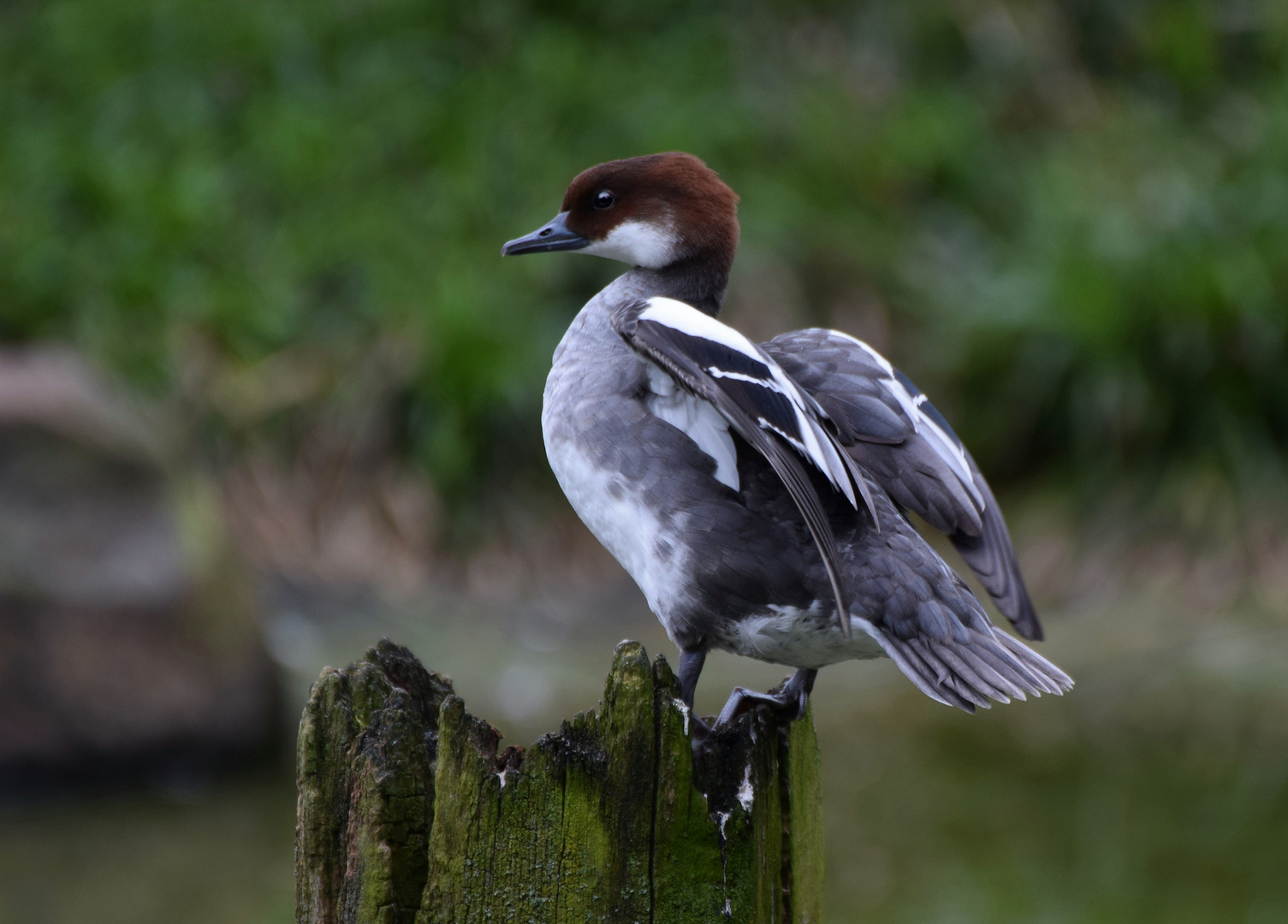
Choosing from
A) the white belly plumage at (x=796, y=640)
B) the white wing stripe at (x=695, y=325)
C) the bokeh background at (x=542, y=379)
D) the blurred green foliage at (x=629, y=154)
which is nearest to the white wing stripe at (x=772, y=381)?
the white wing stripe at (x=695, y=325)

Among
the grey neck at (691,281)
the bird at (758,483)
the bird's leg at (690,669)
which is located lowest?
the bird's leg at (690,669)

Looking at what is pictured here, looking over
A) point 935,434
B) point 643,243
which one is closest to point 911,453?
point 935,434

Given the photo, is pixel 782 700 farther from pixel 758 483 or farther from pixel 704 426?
pixel 704 426

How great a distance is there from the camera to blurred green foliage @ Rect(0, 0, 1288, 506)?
6344 mm

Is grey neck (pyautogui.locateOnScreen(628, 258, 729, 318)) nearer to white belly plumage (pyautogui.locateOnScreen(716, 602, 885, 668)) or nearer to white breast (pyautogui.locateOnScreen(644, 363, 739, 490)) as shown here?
white breast (pyautogui.locateOnScreen(644, 363, 739, 490))

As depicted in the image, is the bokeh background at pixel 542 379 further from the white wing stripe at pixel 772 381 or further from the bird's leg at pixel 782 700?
the white wing stripe at pixel 772 381

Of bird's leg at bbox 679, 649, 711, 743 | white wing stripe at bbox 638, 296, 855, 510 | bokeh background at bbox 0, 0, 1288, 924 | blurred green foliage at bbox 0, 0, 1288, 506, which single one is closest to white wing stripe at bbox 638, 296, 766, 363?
white wing stripe at bbox 638, 296, 855, 510

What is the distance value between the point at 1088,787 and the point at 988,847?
1.70ft

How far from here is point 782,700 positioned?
235cm

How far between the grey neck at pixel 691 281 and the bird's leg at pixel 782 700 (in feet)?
2.67

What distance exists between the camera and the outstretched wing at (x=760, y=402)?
89.3 inches

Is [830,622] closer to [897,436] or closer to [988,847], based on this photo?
[897,436]

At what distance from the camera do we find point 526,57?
8.28 meters

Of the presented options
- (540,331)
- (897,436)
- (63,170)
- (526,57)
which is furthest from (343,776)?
(526,57)
